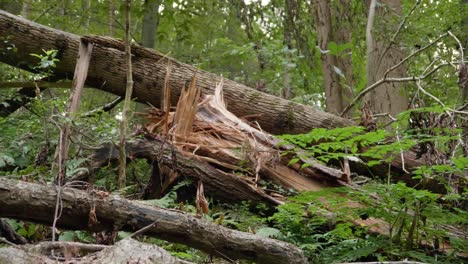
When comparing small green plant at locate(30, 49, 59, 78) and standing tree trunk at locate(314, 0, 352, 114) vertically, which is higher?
standing tree trunk at locate(314, 0, 352, 114)

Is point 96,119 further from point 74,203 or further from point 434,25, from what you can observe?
point 434,25

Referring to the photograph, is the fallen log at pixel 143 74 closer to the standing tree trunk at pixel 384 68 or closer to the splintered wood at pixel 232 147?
the splintered wood at pixel 232 147

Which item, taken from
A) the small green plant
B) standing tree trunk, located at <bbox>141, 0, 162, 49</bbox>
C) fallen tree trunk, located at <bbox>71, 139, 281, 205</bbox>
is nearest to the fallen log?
the small green plant

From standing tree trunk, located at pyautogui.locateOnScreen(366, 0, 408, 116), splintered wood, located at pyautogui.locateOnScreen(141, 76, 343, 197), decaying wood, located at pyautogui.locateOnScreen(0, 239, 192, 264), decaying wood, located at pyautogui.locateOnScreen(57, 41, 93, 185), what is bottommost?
decaying wood, located at pyautogui.locateOnScreen(0, 239, 192, 264)

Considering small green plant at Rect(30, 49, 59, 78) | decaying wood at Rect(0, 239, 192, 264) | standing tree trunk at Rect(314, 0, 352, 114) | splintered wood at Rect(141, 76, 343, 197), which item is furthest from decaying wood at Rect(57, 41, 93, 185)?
standing tree trunk at Rect(314, 0, 352, 114)

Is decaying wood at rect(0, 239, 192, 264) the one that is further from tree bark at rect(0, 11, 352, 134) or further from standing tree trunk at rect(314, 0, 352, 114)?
standing tree trunk at rect(314, 0, 352, 114)

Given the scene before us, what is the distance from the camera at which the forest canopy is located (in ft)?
10.7

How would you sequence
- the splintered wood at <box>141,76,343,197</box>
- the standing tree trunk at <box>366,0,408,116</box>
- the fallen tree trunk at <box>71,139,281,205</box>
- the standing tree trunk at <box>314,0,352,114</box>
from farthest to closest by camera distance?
the standing tree trunk at <box>314,0,352,114</box>
the standing tree trunk at <box>366,0,408,116</box>
the splintered wood at <box>141,76,343,197</box>
the fallen tree trunk at <box>71,139,281,205</box>

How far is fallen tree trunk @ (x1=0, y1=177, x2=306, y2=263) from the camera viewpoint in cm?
321

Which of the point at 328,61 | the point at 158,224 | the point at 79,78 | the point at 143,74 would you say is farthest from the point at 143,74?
the point at 328,61

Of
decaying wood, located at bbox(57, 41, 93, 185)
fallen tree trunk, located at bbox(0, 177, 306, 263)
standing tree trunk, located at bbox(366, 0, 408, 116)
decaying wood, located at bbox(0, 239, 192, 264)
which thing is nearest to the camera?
decaying wood, located at bbox(0, 239, 192, 264)

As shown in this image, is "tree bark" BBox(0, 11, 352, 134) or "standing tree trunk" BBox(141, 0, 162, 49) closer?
"tree bark" BBox(0, 11, 352, 134)

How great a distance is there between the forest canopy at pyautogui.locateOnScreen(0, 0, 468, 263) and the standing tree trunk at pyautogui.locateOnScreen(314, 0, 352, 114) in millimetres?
701

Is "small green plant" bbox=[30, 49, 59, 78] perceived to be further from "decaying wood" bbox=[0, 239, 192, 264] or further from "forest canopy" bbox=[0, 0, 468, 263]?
"decaying wood" bbox=[0, 239, 192, 264]
